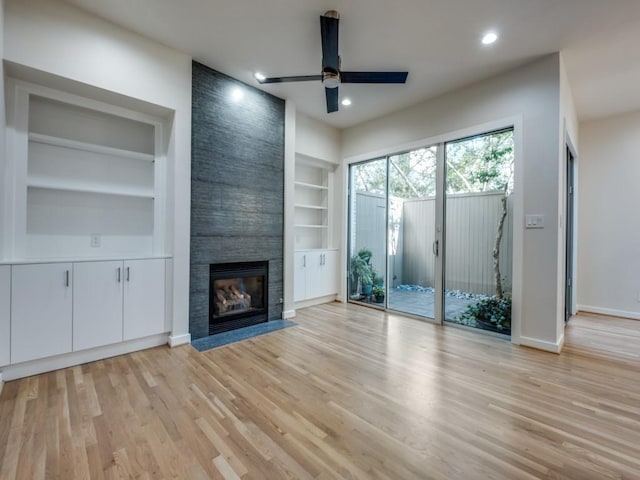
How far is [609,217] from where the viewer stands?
4406 millimetres

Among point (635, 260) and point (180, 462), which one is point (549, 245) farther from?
point (180, 462)

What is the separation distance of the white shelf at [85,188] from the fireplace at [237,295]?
3.62 ft

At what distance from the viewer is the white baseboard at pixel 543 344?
293cm

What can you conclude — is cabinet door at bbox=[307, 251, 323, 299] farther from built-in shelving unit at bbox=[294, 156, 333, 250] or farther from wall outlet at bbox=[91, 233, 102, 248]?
wall outlet at bbox=[91, 233, 102, 248]

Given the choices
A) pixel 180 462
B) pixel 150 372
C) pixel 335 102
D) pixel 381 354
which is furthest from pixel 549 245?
pixel 150 372

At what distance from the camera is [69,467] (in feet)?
4.74

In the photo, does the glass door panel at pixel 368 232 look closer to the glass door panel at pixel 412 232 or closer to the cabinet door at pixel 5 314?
the glass door panel at pixel 412 232

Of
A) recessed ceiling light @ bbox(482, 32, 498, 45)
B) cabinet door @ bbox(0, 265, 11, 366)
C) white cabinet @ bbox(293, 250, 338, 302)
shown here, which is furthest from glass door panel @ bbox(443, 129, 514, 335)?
cabinet door @ bbox(0, 265, 11, 366)

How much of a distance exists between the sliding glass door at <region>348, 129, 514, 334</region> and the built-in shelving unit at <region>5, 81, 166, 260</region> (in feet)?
10.4

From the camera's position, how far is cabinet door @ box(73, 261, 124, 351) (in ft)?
8.33

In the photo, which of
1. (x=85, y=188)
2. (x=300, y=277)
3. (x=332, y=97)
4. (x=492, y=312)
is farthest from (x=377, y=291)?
(x=85, y=188)

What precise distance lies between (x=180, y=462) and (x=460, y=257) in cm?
358

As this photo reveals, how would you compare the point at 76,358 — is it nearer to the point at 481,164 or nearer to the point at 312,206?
the point at 312,206

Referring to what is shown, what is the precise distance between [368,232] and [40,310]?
414cm
